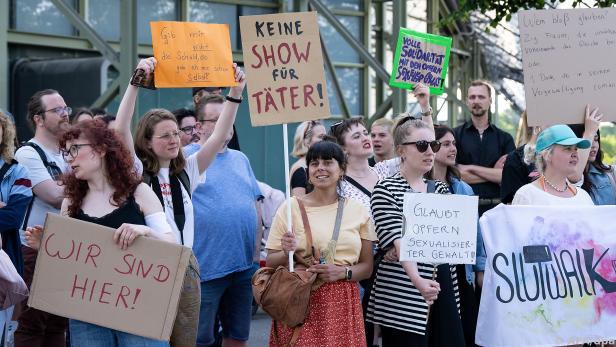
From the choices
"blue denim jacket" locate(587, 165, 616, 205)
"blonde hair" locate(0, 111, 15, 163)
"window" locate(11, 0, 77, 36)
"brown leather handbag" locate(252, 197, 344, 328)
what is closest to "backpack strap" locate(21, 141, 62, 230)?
"blonde hair" locate(0, 111, 15, 163)

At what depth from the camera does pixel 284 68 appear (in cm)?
664

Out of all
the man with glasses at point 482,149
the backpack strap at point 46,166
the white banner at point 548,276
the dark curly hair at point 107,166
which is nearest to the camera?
the dark curly hair at point 107,166

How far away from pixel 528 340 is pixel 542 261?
0.49 metres

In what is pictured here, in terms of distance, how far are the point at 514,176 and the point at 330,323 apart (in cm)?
218

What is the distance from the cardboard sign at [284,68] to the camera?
661cm

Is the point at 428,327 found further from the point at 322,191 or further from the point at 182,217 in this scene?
the point at 182,217

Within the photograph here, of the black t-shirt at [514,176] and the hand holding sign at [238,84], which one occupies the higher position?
the hand holding sign at [238,84]

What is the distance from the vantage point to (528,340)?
22.0 ft

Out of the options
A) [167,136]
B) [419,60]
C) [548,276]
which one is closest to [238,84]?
[167,136]

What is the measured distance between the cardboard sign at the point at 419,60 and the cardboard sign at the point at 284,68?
2542mm

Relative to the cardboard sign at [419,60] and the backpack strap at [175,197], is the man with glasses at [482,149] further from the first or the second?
the backpack strap at [175,197]

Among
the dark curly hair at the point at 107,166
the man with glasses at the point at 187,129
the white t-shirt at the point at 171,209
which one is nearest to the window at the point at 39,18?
the man with glasses at the point at 187,129

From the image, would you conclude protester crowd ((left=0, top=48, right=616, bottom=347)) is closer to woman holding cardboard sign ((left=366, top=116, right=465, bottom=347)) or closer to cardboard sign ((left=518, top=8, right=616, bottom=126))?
woman holding cardboard sign ((left=366, top=116, right=465, bottom=347))

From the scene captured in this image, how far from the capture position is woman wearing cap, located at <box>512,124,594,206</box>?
6.80 meters
